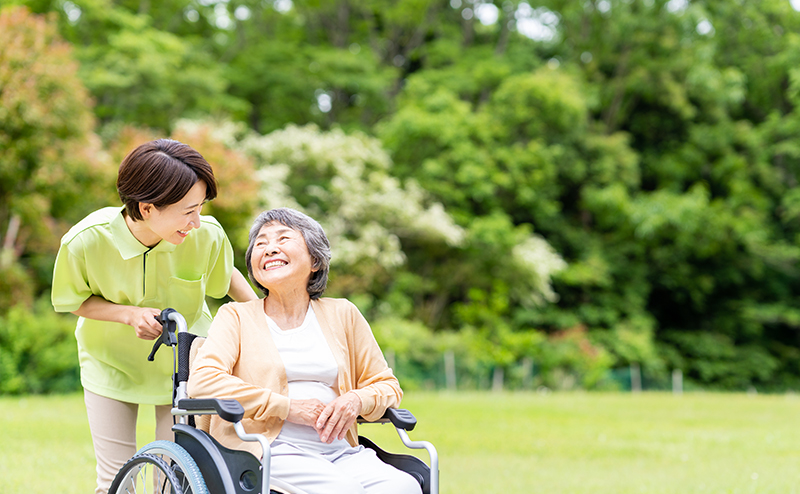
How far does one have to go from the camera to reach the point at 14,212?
11.6m

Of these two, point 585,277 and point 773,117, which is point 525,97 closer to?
point 585,277

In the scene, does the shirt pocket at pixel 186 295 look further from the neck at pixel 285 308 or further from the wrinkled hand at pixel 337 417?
the wrinkled hand at pixel 337 417

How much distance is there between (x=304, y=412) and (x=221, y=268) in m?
0.76

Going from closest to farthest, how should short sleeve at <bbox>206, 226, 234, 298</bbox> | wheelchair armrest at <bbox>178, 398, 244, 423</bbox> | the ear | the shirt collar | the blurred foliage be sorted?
wheelchair armrest at <bbox>178, 398, 244, 423</bbox> < the ear < the shirt collar < short sleeve at <bbox>206, 226, 234, 298</bbox> < the blurred foliage

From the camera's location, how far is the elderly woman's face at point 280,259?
7.52 feet

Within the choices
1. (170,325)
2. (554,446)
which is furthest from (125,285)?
(554,446)

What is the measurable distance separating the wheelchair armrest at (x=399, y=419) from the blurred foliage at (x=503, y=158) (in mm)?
9980

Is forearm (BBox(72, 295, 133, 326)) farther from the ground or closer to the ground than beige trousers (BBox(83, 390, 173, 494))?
farther from the ground

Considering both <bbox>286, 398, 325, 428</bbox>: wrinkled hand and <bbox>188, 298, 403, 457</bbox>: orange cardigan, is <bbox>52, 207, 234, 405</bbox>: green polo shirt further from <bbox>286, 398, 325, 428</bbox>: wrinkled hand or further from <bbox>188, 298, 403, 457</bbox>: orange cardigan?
<bbox>286, 398, 325, 428</bbox>: wrinkled hand

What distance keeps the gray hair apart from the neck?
48 mm

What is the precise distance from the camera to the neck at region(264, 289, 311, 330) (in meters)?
2.35

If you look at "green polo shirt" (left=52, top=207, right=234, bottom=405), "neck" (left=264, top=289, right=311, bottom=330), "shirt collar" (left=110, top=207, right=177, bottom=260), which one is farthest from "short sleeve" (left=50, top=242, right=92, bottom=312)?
"neck" (left=264, top=289, right=311, bottom=330)

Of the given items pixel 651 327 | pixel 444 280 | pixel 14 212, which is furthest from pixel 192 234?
pixel 651 327

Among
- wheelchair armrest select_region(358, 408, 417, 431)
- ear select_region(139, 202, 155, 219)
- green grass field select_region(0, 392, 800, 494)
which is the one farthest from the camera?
green grass field select_region(0, 392, 800, 494)
